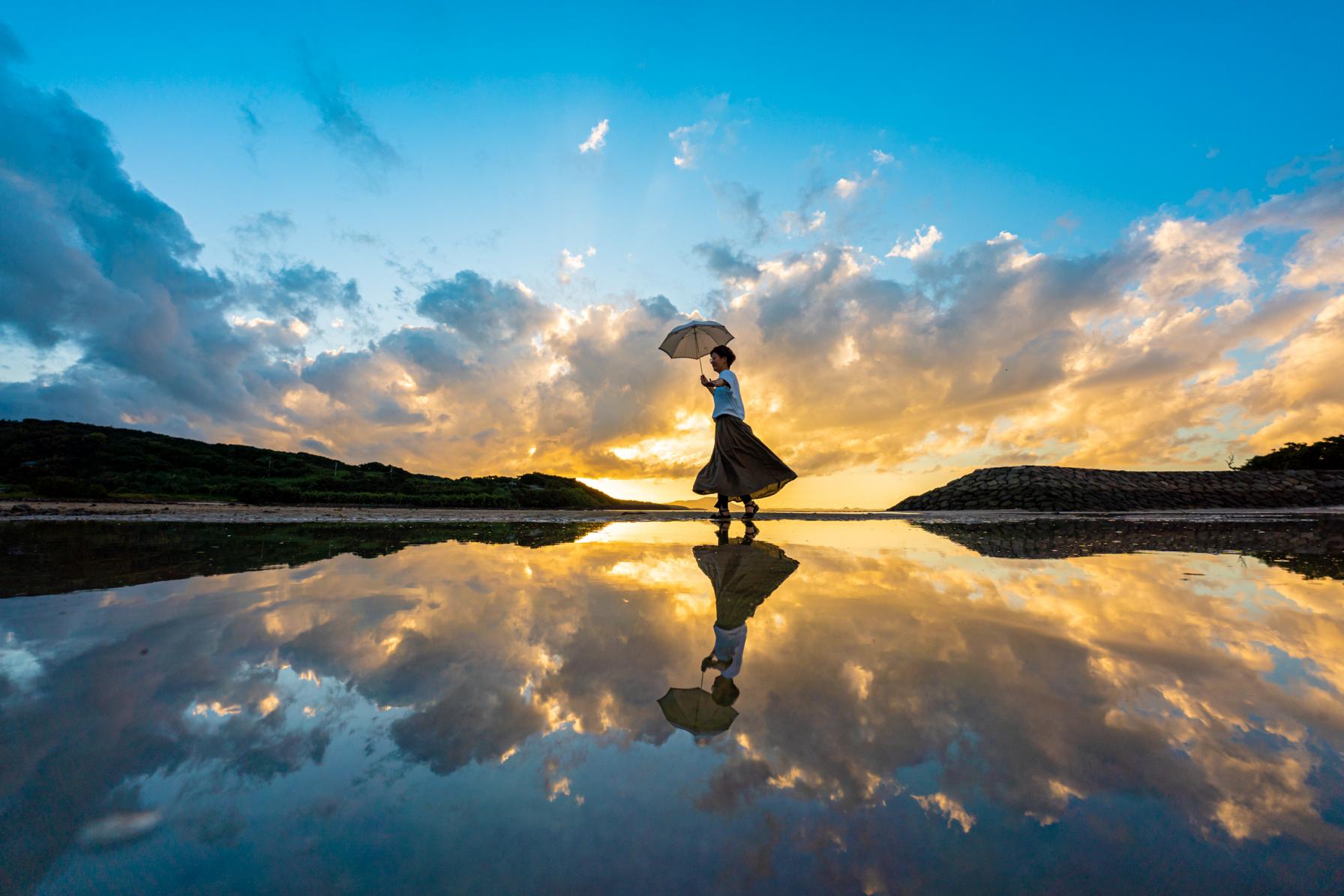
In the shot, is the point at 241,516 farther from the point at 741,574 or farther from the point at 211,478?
the point at 211,478

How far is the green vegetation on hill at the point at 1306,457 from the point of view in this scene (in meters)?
29.2

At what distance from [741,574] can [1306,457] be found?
4249 centimetres

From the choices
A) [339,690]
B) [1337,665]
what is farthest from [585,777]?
[1337,665]

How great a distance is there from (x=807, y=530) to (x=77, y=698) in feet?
24.1

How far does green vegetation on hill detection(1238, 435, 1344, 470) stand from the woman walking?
114ft

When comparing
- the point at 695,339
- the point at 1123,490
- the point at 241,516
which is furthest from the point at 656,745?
the point at 1123,490

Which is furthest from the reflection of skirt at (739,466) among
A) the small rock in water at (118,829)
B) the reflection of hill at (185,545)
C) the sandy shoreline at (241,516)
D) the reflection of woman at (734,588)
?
the small rock in water at (118,829)

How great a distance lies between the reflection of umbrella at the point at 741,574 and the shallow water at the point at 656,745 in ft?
0.23

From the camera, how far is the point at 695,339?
10055 millimetres

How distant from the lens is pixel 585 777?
1.07 m

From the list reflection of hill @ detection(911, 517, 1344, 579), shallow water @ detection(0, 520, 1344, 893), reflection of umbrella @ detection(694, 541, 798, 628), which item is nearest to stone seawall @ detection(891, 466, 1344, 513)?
reflection of hill @ detection(911, 517, 1344, 579)

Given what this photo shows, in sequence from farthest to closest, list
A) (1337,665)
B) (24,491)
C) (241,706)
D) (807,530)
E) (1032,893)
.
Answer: (24,491)
(807,530)
(1337,665)
(241,706)
(1032,893)

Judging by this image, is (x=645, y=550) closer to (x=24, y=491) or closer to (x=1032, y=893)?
(x=1032, y=893)

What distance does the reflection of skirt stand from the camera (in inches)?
366
